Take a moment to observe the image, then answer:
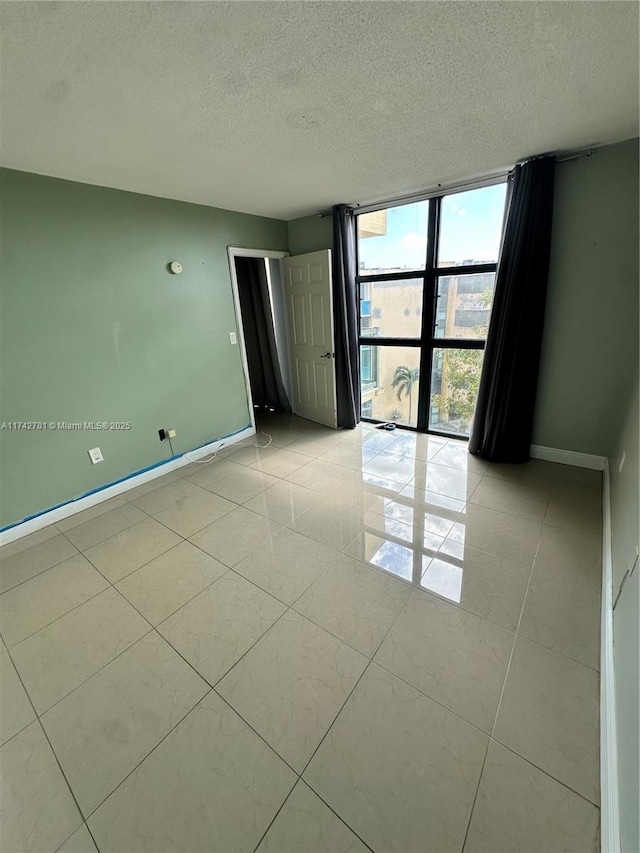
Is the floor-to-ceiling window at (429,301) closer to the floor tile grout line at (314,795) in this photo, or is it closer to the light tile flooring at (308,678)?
the light tile flooring at (308,678)

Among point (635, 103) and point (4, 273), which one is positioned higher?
point (635, 103)

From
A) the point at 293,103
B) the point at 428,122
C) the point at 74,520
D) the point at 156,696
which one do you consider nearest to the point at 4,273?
the point at 74,520

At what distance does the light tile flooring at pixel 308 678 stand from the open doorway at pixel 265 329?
2491 millimetres

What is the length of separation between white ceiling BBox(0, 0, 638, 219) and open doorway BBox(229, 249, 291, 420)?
1.91 metres

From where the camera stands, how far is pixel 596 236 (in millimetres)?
2383

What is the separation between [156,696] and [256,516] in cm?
120

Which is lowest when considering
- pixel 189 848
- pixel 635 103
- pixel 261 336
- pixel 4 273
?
pixel 189 848

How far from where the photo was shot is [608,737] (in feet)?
3.66

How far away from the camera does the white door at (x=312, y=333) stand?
144 inches

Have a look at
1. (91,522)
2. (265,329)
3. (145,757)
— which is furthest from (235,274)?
(145,757)

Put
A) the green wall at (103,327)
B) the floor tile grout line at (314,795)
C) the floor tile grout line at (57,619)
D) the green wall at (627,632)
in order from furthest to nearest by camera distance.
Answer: the green wall at (103,327) < the floor tile grout line at (57,619) < the floor tile grout line at (314,795) < the green wall at (627,632)

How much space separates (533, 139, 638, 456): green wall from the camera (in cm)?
228

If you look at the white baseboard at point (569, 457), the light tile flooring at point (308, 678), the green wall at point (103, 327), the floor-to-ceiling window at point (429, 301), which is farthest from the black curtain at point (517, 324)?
the green wall at point (103, 327)

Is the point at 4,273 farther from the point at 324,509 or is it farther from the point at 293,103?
the point at 324,509
